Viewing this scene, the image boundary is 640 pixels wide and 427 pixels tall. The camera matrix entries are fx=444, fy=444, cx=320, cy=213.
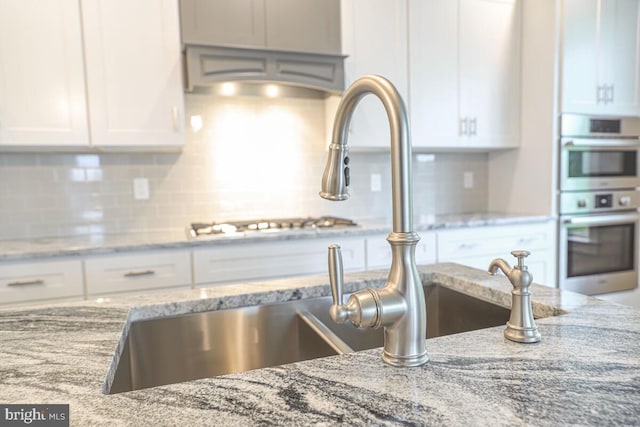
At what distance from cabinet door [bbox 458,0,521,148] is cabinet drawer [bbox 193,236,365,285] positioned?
1.24 meters

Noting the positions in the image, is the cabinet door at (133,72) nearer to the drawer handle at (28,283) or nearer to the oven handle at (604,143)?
the drawer handle at (28,283)

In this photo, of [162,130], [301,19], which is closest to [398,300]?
[162,130]

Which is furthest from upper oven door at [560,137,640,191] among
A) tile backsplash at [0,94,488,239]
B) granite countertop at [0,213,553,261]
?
tile backsplash at [0,94,488,239]

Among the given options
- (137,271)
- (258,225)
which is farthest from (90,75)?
(258,225)

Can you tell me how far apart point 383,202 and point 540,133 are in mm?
1126

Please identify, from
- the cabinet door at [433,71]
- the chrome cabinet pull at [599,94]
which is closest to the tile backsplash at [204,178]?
the cabinet door at [433,71]

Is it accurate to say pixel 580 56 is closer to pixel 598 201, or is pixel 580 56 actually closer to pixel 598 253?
pixel 598 201

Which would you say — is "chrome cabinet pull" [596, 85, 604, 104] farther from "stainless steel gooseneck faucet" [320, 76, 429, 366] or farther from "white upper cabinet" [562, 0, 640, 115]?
"stainless steel gooseneck faucet" [320, 76, 429, 366]

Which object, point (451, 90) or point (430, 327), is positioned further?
Result: point (451, 90)

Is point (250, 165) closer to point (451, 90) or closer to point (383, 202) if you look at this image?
point (383, 202)

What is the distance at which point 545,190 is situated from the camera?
115 inches

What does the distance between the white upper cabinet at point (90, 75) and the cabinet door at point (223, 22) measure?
8 centimetres

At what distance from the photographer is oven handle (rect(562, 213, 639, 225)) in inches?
114

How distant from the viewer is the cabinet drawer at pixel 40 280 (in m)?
1.92
